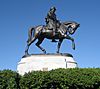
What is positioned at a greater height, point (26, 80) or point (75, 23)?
point (75, 23)

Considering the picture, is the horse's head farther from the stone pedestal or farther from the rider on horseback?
the stone pedestal

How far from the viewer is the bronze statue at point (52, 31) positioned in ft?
105

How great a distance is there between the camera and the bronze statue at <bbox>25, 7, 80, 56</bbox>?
32031 millimetres

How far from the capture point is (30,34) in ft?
108

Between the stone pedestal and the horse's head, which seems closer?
the stone pedestal

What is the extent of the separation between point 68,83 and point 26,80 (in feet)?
8.97

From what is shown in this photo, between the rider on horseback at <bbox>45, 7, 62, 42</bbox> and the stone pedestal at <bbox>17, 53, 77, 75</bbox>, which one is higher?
the rider on horseback at <bbox>45, 7, 62, 42</bbox>

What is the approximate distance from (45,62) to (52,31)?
8.11 feet

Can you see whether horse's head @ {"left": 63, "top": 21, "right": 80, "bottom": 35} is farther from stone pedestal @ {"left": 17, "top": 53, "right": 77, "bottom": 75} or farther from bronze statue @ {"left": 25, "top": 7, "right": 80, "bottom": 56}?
stone pedestal @ {"left": 17, "top": 53, "right": 77, "bottom": 75}

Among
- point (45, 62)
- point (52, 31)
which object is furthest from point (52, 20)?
point (45, 62)

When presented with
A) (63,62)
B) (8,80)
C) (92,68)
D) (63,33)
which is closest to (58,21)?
(63,33)

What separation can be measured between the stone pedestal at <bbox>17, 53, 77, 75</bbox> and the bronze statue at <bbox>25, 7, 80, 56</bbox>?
768mm

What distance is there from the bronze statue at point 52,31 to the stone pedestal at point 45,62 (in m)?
0.77

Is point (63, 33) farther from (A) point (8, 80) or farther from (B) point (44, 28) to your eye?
(A) point (8, 80)
